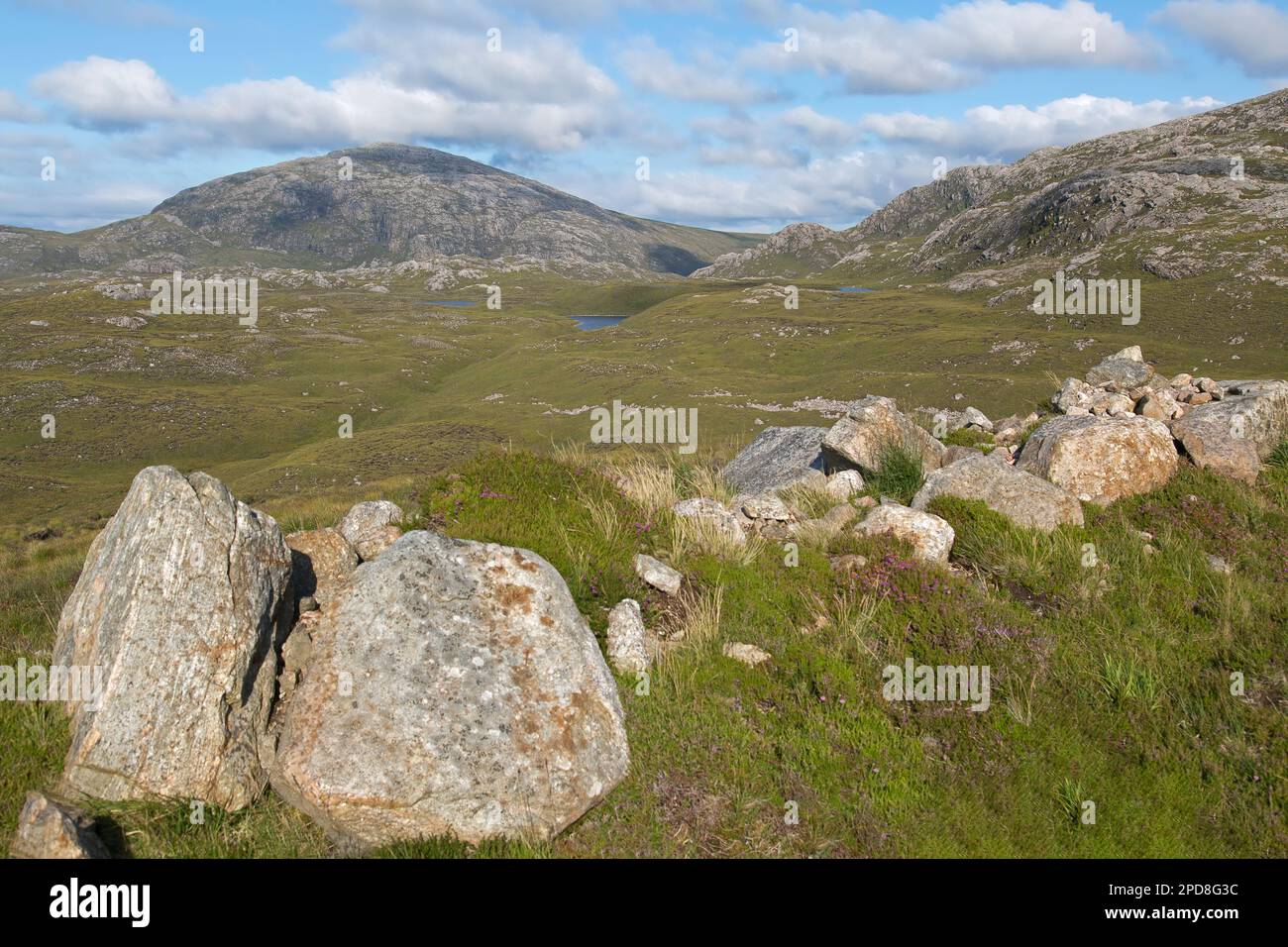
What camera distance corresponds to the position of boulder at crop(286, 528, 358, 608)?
8.60m

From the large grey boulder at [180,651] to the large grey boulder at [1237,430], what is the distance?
16131 mm

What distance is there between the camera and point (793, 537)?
1202cm

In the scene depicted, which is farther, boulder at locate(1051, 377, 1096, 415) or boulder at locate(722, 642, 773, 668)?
boulder at locate(1051, 377, 1096, 415)

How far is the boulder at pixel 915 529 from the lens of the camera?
11.0 meters

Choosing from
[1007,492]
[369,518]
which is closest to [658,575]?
[369,518]

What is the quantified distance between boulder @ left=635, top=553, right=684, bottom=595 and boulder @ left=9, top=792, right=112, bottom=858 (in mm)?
6431

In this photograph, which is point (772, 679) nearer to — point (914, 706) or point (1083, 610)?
point (914, 706)

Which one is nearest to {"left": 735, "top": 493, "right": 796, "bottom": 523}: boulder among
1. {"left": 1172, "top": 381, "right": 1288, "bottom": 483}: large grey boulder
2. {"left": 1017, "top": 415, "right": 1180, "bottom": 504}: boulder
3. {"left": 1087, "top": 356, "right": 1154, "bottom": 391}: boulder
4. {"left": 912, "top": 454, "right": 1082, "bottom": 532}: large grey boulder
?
{"left": 912, "top": 454, "right": 1082, "bottom": 532}: large grey boulder

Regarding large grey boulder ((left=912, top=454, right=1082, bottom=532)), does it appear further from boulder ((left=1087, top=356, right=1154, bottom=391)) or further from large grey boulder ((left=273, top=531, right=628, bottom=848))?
boulder ((left=1087, top=356, right=1154, bottom=391))

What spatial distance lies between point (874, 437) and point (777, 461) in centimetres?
395

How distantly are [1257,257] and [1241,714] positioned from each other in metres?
155

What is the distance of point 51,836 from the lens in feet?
17.3

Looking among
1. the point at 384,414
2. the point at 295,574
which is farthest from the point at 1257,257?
A: the point at 295,574

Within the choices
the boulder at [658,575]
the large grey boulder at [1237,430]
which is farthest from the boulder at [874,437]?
the boulder at [658,575]
